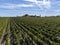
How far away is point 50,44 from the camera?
1994 cm

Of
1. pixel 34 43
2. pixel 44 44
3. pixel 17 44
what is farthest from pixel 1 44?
pixel 44 44

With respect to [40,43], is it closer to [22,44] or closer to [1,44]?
[22,44]

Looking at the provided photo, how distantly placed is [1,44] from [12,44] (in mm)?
1755

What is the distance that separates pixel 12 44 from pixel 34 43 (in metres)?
2.79

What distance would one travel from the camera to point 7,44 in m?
21.6

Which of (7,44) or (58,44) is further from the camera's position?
(7,44)

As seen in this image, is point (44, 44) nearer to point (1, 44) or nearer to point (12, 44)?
point (12, 44)

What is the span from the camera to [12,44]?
2152cm

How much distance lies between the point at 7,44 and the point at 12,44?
645 millimetres

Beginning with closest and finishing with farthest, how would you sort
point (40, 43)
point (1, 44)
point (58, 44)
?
point (58, 44)
point (40, 43)
point (1, 44)

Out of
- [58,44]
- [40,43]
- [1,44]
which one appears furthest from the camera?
[1,44]

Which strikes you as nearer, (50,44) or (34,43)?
(50,44)

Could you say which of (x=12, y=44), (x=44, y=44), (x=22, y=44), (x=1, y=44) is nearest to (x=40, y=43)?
(x=44, y=44)

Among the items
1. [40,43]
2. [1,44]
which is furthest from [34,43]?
[1,44]
